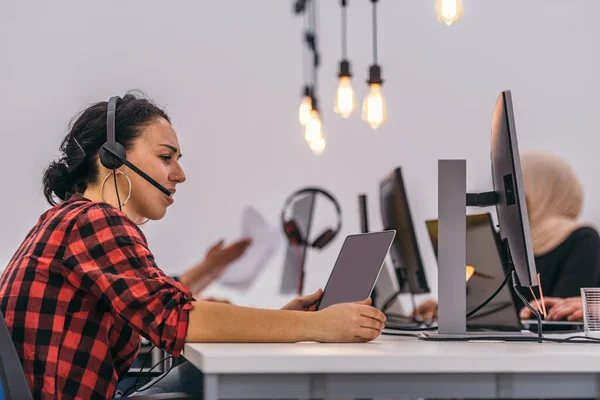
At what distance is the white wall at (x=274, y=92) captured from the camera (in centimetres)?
445

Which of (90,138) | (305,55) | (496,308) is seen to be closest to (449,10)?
(496,308)

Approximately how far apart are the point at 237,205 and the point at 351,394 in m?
3.46

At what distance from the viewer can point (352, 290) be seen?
1656mm

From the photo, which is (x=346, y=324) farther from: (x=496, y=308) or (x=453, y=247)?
(x=496, y=308)

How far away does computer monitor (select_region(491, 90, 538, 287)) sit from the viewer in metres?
1.48

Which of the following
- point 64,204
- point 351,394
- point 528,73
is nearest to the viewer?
point 351,394

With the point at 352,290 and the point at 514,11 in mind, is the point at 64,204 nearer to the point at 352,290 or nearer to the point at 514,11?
the point at 352,290

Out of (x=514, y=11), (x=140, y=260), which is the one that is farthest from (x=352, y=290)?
(x=514, y=11)

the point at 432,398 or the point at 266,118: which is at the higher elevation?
the point at 266,118

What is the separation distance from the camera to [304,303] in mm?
1849

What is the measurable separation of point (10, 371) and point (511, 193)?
0.99m

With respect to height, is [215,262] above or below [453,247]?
below

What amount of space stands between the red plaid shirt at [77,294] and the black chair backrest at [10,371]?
0.32 ft

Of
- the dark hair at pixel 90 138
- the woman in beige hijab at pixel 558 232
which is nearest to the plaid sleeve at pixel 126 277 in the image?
the dark hair at pixel 90 138
